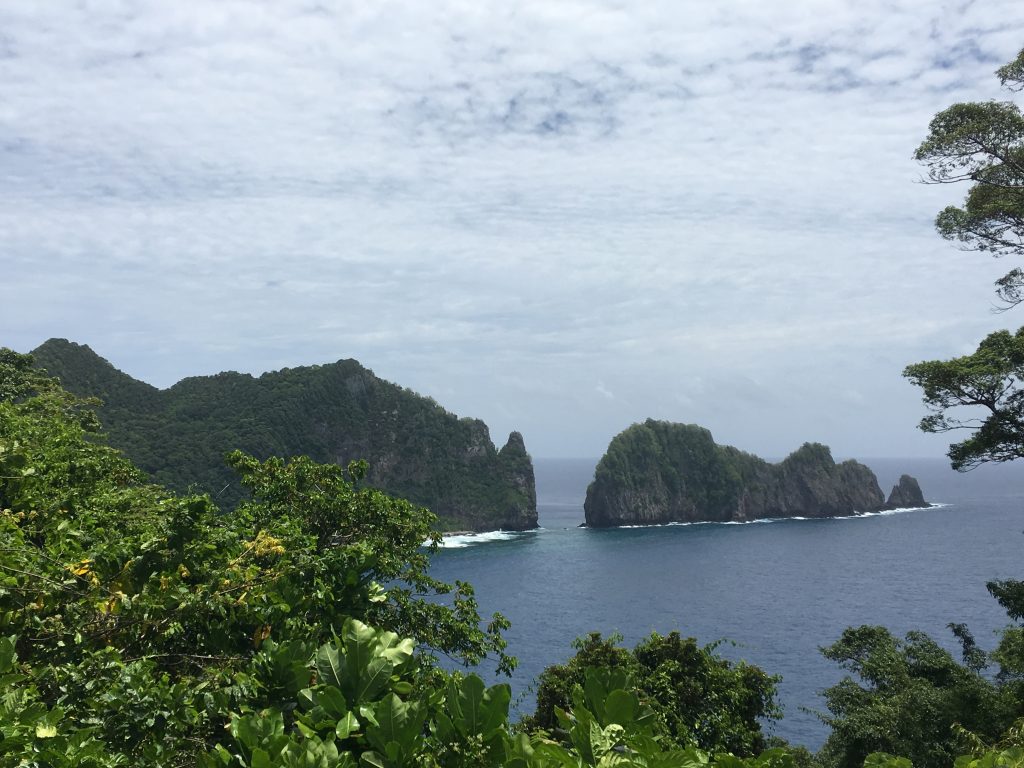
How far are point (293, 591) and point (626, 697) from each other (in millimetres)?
3101

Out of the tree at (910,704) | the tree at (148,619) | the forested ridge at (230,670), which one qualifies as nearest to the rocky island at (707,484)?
the tree at (910,704)

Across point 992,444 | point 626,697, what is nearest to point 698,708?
point 992,444

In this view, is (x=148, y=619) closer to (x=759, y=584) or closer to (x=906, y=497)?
(x=759, y=584)

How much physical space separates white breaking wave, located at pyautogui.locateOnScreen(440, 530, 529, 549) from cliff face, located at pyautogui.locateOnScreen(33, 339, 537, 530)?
1.75m

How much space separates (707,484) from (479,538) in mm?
44765

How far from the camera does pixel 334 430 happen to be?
113500 millimetres

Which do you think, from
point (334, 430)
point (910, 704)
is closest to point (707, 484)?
point (334, 430)

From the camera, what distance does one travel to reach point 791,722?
120 feet

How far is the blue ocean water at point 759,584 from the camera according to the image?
4978 cm

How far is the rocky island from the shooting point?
11969cm

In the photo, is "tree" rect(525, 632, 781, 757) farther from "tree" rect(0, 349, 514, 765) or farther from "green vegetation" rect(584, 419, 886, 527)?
"green vegetation" rect(584, 419, 886, 527)

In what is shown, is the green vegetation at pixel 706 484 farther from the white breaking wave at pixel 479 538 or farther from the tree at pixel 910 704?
the tree at pixel 910 704

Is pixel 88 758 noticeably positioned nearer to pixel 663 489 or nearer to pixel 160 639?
pixel 160 639

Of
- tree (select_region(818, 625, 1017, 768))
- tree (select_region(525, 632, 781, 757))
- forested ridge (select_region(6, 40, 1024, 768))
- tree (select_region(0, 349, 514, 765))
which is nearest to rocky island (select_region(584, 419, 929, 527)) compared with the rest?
tree (select_region(818, 625, 1017, 768))
